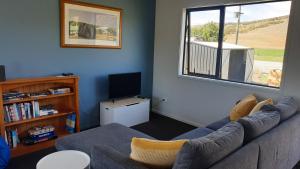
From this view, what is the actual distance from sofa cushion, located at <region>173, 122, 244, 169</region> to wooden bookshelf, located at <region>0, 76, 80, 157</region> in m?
2.27

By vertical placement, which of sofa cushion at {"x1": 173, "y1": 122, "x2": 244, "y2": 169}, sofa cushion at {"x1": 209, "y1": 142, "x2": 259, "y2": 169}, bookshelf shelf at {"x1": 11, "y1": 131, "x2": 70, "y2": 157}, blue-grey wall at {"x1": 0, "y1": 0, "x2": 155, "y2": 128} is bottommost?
bookshelf shelf at {"x1": 11, "y1": 131, "x2": 70, "y2": 157}

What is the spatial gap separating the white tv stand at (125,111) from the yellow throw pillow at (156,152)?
2162 mm

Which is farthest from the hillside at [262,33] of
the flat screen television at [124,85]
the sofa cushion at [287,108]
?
the flat screen television at [124,85]

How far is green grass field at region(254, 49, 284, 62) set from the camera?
3089mm

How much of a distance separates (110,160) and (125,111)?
2232 mm

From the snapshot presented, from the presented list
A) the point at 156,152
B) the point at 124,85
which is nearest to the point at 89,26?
the point at 124,85

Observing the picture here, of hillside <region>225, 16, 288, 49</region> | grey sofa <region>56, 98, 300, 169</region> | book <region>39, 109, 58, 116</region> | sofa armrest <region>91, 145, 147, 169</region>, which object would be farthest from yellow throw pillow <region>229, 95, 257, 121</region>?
book <region>39, 109, 58, 116</region>

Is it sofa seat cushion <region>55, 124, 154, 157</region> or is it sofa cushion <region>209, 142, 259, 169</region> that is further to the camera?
sofa seat cushion <region>55, 124, 154, 157</region>

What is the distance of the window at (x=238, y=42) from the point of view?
312 cm

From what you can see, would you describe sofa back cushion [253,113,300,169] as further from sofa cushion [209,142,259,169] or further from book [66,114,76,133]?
book [66,114,76,133]

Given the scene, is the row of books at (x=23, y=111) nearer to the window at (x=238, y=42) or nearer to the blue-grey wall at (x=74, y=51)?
the blue-grey wall at (x=74, y=51)

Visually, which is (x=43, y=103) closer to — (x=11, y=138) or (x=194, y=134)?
(x=11, y=138)

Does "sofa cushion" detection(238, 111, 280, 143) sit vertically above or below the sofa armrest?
above

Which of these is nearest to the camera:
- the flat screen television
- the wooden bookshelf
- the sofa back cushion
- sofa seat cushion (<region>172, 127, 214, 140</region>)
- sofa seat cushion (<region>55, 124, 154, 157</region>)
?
the sofa back cushion
